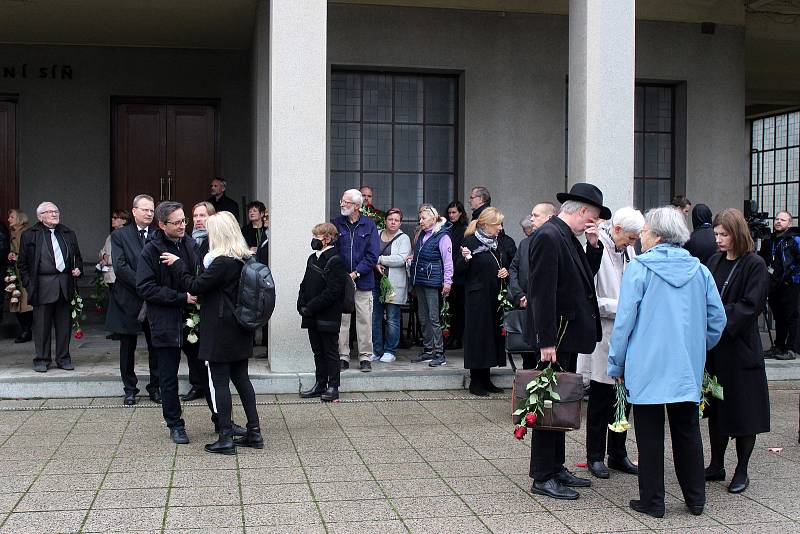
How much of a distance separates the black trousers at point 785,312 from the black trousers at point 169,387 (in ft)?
25.1

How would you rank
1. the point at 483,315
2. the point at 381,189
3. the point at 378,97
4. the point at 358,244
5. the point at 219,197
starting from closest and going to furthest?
1. the point at 483,315
2. the point at 358,244
3. the point at 378,97
4. the point at 381,189
5. the point at 219,197

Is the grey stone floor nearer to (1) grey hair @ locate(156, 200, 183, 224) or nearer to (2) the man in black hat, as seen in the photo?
(2) the man in black hat

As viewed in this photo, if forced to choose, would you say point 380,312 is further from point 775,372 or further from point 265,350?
point 775,372

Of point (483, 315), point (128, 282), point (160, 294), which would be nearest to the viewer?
point (160, 294)

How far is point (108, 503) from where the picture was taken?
5.94 m

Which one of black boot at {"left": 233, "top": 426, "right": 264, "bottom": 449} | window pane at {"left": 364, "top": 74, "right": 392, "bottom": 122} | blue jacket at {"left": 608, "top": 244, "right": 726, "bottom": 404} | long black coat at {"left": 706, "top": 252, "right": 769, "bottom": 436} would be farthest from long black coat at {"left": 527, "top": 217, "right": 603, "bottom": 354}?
window pane at {"left": 364, "top": 74, "right": 392, "bottom": 122}

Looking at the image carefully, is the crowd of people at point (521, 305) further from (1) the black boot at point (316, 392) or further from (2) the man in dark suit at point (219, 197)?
(2) the man in dark suit at point (219, 197)

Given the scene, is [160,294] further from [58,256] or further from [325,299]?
[58,256]

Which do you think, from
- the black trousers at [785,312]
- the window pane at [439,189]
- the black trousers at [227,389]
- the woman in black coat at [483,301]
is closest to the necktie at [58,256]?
the black trousers at [227,389]

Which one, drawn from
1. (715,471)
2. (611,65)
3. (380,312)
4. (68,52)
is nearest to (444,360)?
(380,312)

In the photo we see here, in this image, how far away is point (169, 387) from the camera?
7648mm

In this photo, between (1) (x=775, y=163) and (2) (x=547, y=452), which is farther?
(1) (x=775, y=163)

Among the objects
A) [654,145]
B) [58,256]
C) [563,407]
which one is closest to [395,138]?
[654,145]

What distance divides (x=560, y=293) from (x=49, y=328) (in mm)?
6212
